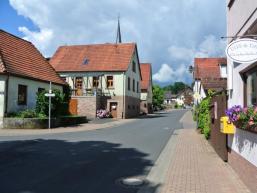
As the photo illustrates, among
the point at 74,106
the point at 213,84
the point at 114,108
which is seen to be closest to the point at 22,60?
the point at 74,106

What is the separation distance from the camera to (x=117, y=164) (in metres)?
10.8

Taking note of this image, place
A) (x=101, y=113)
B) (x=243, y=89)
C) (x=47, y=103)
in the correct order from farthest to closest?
1. (x=101, y=113)
2. (x=47, y=103)
3. (x=243, y=89)

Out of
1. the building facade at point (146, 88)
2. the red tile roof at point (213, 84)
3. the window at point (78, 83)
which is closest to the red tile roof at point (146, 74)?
the building facade at point (146, 88)

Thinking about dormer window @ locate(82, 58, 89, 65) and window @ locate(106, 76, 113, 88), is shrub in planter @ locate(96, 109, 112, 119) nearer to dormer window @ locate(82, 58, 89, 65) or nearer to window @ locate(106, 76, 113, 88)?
window @ locate(106, 76, 113, 88)

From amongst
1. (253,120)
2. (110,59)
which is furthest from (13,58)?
(253,120)

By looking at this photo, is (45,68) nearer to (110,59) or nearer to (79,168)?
(110,59)

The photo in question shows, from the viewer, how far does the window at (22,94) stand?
2664cm

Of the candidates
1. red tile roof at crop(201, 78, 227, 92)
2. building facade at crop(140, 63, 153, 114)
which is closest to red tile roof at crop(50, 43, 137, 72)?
building facade at crop(140, 63, 153, 114)

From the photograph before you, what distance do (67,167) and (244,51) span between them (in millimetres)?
5724

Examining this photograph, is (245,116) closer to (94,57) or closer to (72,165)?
(72,165)

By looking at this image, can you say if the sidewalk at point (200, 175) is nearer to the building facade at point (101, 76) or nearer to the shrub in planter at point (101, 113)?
the shrub in planter at point (101, 113)

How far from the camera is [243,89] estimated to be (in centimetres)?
874

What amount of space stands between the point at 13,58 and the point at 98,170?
66.8 ft

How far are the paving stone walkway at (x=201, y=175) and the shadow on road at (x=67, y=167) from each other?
690 millimetres
